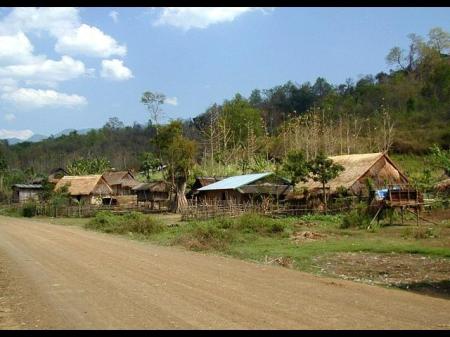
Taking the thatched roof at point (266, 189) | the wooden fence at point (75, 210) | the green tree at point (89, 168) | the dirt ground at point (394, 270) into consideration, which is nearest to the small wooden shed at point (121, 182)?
the green tree at point (89, 168)

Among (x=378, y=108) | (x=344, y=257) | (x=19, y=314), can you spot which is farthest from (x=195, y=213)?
(x=378, y=108)

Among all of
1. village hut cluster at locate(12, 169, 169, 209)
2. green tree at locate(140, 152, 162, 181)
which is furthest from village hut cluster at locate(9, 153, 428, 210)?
green tree at locate(140, 152, 162, 181)

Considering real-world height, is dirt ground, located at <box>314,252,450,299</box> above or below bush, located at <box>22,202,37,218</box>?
below

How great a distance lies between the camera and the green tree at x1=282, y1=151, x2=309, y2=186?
40.5 metres

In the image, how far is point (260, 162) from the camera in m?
63.7

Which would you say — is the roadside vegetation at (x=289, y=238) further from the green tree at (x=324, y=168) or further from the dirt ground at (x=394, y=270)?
the green tree at (x=324, y=168)

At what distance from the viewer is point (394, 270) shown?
15078 mm

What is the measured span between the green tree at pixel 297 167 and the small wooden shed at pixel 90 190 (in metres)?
35.9

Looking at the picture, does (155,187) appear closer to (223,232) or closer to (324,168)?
(324,168)

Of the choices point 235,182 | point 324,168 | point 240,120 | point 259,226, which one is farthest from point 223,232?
point 240,120

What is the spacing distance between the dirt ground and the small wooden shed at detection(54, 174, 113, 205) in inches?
2236

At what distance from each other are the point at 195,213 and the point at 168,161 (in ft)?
52.0

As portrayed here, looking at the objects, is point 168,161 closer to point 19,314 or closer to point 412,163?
point 412,163

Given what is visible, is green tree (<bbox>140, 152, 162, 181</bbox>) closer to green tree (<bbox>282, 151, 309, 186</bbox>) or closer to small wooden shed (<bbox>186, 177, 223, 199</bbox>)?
small wooden shed (<bbox>186, 177, 223, 199</bbox>)
